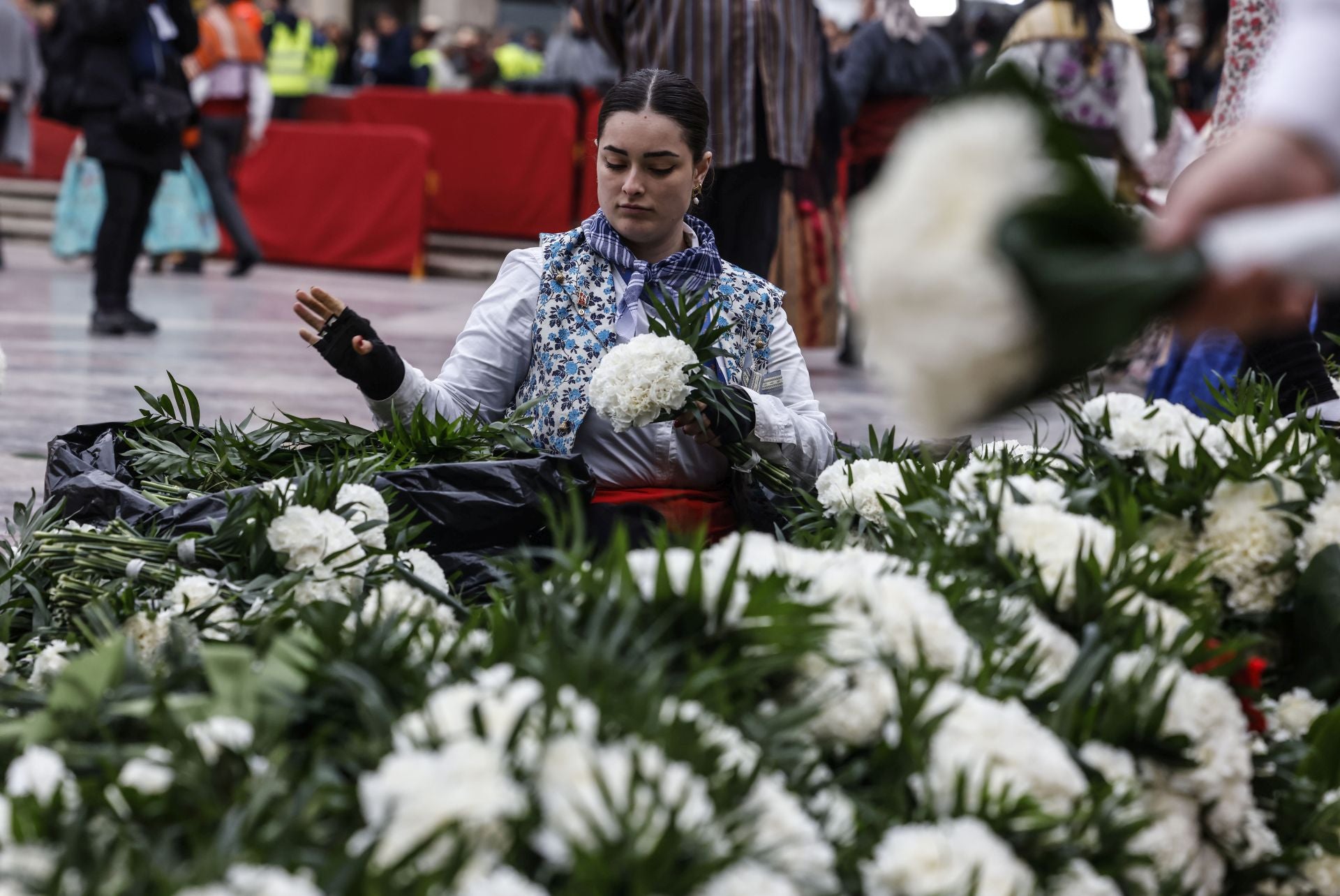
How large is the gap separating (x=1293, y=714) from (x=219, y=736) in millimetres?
1281

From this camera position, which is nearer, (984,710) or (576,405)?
(984,710)

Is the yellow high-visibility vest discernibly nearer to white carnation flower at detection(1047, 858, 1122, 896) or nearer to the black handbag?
the black handbag

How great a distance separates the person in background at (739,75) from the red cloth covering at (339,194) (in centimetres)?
709

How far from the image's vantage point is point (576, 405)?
3373 mm

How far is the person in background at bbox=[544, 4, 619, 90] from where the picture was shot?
15.6 meters

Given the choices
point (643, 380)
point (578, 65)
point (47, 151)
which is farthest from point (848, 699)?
point (47, 151)

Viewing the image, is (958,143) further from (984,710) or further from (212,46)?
(212,46)

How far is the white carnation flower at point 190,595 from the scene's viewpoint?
2272 mm

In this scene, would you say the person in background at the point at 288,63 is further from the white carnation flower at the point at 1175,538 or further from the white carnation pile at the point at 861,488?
the white carnation flower at the point at 1175,538

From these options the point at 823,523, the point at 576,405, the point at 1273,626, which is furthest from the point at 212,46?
the point at 1273,626

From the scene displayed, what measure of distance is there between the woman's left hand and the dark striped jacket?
3036 millimetres

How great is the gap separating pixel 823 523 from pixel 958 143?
4.66ft

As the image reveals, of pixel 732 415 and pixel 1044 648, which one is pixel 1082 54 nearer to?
pixel 732 415

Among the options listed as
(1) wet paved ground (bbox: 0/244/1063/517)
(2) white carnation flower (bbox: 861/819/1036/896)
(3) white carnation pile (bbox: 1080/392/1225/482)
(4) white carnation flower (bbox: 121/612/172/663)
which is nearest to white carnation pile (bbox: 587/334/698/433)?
(1) wet paved ground (bbox: 0/244/1063/517)
